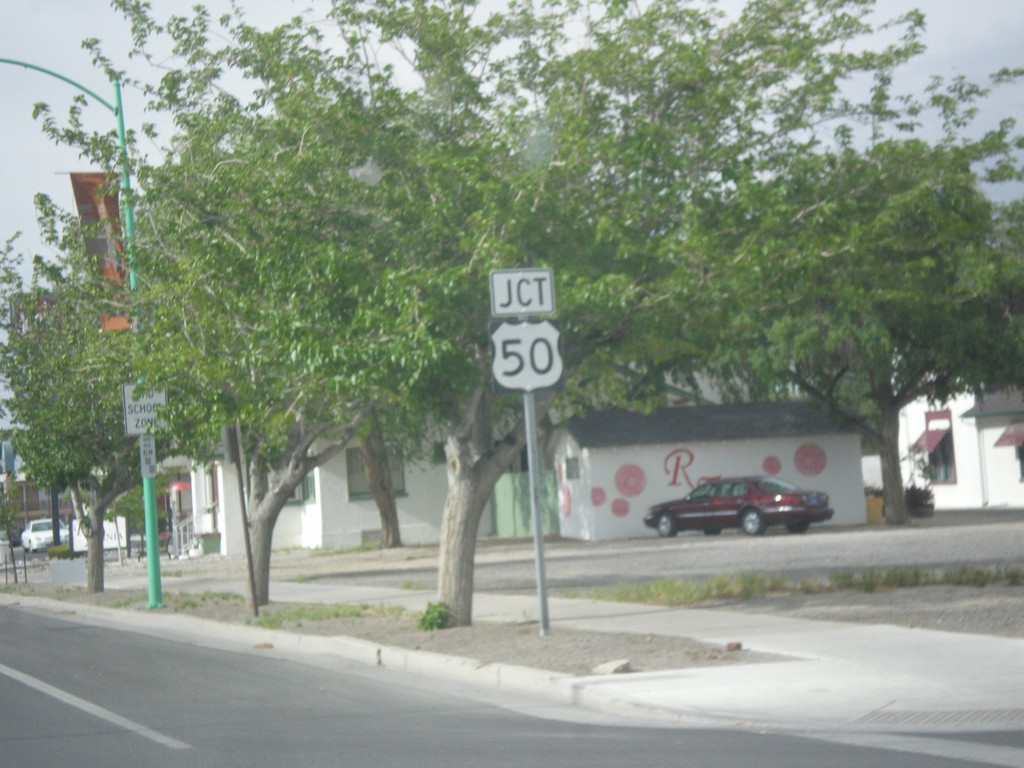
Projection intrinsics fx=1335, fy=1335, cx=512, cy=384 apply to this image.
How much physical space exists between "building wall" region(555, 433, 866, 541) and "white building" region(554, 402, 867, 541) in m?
0.03

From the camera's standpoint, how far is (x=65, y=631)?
19.5 meters

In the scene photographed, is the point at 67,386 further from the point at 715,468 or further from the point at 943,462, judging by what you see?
the point at 943,462

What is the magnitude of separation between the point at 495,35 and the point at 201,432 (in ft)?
22.2

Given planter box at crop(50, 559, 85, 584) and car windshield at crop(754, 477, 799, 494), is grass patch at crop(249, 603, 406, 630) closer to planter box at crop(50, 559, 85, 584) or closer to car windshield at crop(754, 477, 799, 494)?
planter box at crop(50, 559, 85, 584)

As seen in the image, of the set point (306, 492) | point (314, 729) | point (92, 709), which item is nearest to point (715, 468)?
point (306, 492)

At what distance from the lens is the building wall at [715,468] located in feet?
122

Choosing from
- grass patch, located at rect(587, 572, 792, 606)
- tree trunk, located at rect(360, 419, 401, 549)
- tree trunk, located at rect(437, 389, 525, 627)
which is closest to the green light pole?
tree trunk, located at rect(437, 389, 525, 627)

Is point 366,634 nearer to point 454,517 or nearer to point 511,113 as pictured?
point 454,517

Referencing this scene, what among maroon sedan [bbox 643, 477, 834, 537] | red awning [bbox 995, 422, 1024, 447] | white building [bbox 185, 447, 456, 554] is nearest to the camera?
maroon sedan [bbox 643, 477, 834, 537]

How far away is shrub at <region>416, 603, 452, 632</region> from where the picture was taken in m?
14.8

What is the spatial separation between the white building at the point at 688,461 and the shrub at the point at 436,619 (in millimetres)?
22188

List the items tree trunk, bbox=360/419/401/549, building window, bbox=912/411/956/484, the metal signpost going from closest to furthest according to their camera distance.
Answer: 1. the metal signpost
2. tree trunk, bbox=360/419/401/549
3. building window, bbox=912/411/956/484

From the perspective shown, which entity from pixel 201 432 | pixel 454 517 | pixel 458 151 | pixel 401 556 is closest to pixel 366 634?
pixel 454 517

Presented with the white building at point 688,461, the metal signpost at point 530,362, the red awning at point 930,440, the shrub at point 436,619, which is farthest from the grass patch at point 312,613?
the red awning at point 930,440
